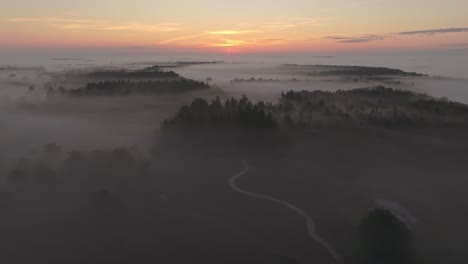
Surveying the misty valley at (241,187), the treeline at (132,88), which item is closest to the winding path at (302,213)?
the misty valley at (241,187)

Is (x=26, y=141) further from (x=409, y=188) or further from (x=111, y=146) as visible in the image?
(x=409, y=188)

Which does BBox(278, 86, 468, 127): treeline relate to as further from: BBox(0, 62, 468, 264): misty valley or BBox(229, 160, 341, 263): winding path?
BBox(229, 160, 341, 263): winding path

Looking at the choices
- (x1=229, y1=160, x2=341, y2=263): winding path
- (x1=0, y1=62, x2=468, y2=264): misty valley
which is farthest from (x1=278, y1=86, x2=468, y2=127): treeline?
(x1=229, y1=160, x2=341, y2=263): winding path

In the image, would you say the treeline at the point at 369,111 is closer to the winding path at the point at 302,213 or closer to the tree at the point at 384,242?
the winding path at the point at 302,213

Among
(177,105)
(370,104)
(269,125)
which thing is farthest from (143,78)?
(269,125)

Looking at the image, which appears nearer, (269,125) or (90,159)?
(90,159)

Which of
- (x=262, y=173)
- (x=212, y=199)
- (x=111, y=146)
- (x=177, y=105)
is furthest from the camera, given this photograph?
(x=177, y=105)

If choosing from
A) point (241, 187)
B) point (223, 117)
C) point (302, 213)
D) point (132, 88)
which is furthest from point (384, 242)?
point (132, 88)
